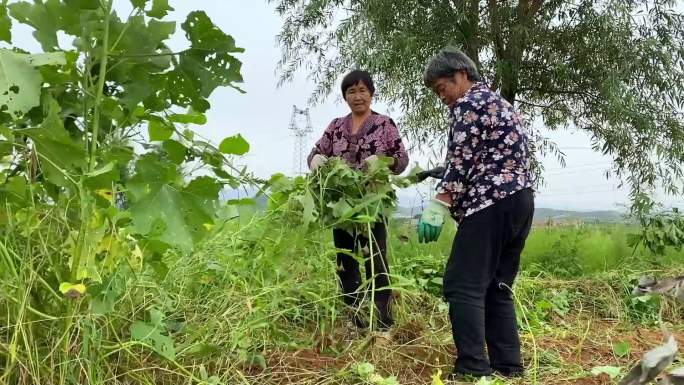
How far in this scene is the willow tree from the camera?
244 inches

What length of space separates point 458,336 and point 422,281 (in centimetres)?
170

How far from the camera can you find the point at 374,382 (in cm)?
241

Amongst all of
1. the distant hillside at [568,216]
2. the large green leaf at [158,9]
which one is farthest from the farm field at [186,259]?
the distant hillside at [568,216]

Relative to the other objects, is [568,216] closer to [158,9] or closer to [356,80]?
[356,80]

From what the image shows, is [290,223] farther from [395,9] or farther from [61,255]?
[395,9]

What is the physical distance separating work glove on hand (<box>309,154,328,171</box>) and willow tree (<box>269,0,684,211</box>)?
2.97 m

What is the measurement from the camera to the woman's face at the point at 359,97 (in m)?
3.29

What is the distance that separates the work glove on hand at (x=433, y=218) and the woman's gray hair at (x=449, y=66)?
1.55 ft

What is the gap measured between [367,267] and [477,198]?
761mm

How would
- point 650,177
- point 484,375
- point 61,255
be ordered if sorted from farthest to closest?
point 650,177, point 484,375, point 61,255

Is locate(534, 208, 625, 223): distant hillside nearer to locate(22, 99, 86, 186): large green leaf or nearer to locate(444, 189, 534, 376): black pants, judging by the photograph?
locate(444, 189, 534, 376): black pants

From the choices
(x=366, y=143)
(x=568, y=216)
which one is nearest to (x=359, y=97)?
(x=366, y=143)

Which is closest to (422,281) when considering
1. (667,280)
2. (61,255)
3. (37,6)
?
(61,255)

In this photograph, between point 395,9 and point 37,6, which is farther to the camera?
point 395,9
